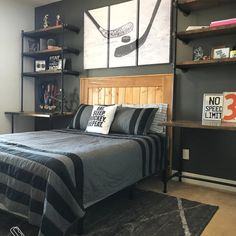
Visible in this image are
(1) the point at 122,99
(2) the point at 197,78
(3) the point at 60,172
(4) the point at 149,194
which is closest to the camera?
(3) the point at 60,172

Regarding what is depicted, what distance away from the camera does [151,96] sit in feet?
10.2

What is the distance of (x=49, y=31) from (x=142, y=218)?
2977 millimetres

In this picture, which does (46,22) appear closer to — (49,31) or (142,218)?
(49,31)

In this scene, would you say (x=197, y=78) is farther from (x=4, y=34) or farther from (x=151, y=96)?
(x=4, y=34)

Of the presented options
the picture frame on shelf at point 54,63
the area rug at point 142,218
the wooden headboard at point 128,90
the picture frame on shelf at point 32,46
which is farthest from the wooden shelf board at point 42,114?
the area rug at point 142,218

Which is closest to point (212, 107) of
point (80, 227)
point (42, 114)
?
point (80, 227)

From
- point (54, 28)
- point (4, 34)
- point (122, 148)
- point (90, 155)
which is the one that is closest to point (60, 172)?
point (90, 155)

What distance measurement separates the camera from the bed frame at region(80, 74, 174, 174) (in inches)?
117

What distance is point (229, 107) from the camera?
2607mm

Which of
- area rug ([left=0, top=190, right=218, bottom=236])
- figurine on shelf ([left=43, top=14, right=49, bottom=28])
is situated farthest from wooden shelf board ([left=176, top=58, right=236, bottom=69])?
figurine on shelf ([left=43, top=14, right=49, bottom=28])

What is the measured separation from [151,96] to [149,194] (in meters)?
1.16

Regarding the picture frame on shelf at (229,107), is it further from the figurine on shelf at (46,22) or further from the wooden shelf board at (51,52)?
the figurine on shelf at (46,22)

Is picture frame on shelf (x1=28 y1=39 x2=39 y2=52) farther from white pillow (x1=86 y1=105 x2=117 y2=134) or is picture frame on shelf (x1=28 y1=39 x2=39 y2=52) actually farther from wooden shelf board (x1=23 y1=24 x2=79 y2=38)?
white pillow (x1=86 y1=105 x2=117 y2=134)

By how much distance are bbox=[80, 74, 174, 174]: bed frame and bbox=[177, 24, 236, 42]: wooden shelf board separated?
45cm
